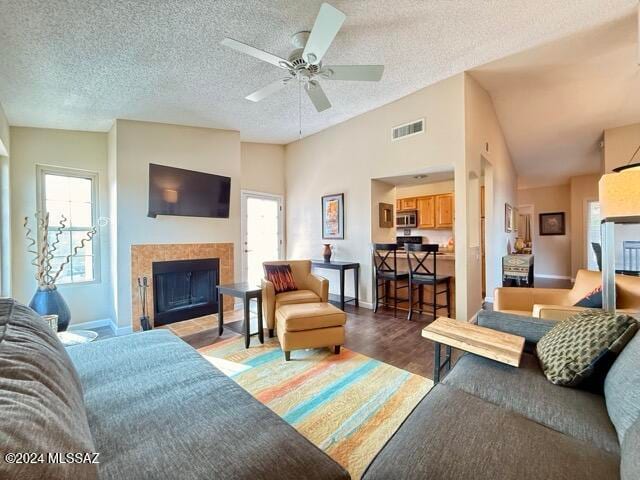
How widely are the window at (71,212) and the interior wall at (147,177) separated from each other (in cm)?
50

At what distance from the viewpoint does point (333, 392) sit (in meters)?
2.06

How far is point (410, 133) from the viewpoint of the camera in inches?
152

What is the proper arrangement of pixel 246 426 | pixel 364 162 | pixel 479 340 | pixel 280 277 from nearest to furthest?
pixel 246 426, pixel 479 340, pixel 280 277, pixel 364 162

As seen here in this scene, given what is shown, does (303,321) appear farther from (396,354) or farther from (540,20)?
(540,20)

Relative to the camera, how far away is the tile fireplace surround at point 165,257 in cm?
359

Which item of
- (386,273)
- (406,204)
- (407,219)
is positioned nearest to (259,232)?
(386,273)

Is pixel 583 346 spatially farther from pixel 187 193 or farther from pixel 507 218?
pixel 507 218

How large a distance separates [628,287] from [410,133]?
2753 mm

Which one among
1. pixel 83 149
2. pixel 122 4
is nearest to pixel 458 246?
pixel 122 4

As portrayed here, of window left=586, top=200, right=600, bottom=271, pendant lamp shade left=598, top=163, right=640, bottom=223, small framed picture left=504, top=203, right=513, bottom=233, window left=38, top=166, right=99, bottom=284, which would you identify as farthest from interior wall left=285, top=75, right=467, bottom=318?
window left=586, top=200, right=600, bottom=271

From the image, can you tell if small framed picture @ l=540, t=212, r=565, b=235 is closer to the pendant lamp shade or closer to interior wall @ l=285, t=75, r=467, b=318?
interior wall @ l=285, t=75, r=467, b=318

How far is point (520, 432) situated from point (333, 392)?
1.30 meters

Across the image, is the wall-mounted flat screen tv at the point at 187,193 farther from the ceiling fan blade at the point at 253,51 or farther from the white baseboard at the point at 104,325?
the ceiling fan blade at the point at 253,51

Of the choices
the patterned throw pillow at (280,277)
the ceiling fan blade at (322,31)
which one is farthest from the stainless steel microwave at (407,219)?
the ceiling fan blade at (322,31)
